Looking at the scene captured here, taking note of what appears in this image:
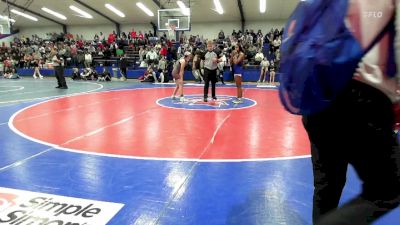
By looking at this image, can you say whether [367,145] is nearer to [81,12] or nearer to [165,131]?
[165,131]

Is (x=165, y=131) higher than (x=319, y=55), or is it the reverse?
(x=319, y=55)

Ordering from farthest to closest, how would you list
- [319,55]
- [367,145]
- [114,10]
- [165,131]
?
[114,10] → [165,131] → [367,145] → [319,55]

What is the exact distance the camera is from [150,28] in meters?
32.3

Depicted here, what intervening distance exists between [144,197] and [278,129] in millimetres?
3655

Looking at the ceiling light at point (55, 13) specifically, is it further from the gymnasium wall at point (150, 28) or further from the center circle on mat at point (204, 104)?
the center circle on mat at point (204, 104)

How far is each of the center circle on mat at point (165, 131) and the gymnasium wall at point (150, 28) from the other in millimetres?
22344

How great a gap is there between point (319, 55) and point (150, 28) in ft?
107

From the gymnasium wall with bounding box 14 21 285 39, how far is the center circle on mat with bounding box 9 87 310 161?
22.3m

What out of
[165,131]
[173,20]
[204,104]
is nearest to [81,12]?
[173,20]

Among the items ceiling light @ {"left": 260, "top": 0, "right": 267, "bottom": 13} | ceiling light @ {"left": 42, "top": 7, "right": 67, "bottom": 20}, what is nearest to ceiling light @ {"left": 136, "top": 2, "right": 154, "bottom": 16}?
ceiling light @ {"left": 42, "top": 7, "right": 67, "bottom": 20}

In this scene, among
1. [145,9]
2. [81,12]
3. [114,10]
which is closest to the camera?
[145,9]

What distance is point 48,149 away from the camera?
4.88 metres

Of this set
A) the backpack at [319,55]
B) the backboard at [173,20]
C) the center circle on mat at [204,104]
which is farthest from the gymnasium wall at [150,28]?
the backpack at [319,55]

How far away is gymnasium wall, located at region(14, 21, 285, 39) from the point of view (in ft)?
97.9
